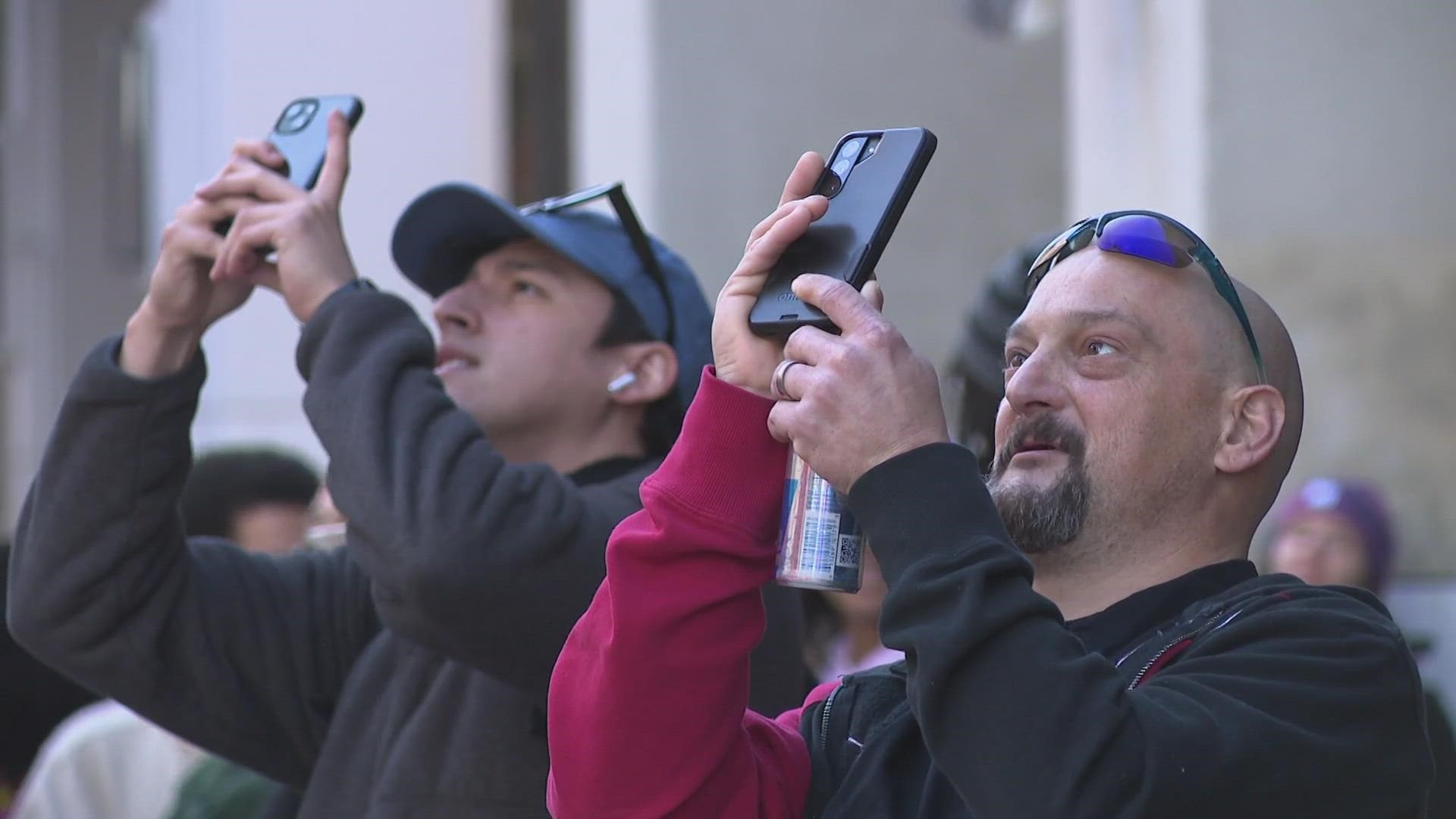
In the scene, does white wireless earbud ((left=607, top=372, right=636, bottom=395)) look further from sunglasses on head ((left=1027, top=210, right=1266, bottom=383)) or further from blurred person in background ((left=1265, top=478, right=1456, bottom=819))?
blurred person in background ((left=1265, top=478, right=1456, bottom=819))

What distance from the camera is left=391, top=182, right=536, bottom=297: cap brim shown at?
288 cm

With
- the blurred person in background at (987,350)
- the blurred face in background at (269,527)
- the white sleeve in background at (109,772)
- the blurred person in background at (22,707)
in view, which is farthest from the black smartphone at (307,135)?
the blurred person in background at (22,707)

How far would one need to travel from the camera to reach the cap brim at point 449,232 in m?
2.88

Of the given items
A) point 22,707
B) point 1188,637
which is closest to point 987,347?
point 1188,637

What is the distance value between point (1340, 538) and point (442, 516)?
2380 mm

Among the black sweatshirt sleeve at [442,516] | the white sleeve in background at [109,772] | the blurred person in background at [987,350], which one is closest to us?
the black sweatshirt sleeve at [442,516]

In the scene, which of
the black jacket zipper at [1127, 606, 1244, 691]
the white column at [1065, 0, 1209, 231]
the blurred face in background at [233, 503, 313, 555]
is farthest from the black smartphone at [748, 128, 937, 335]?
the blurred face in background at [233, 503, 313, 555]

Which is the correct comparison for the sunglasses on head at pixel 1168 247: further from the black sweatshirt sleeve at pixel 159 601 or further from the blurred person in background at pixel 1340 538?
the blurred person in background at pixel 1340 538

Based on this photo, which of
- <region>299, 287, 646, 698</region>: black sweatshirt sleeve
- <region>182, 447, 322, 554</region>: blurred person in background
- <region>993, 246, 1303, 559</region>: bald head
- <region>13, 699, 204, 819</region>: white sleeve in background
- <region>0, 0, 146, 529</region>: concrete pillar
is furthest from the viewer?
<region>0, 0, 146, 529</region>: concrete pillar

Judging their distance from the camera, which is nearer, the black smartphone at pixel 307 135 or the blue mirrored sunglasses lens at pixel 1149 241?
the blue mirrored sunglasses lens at pixel 1149 241

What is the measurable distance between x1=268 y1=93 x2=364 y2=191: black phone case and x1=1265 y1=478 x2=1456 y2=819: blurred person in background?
91.0 inches

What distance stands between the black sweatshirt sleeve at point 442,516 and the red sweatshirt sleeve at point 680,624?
55 cm

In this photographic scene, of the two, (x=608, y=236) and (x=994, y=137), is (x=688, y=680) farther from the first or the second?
(x=994, y=137)

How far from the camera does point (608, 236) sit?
293 cm
